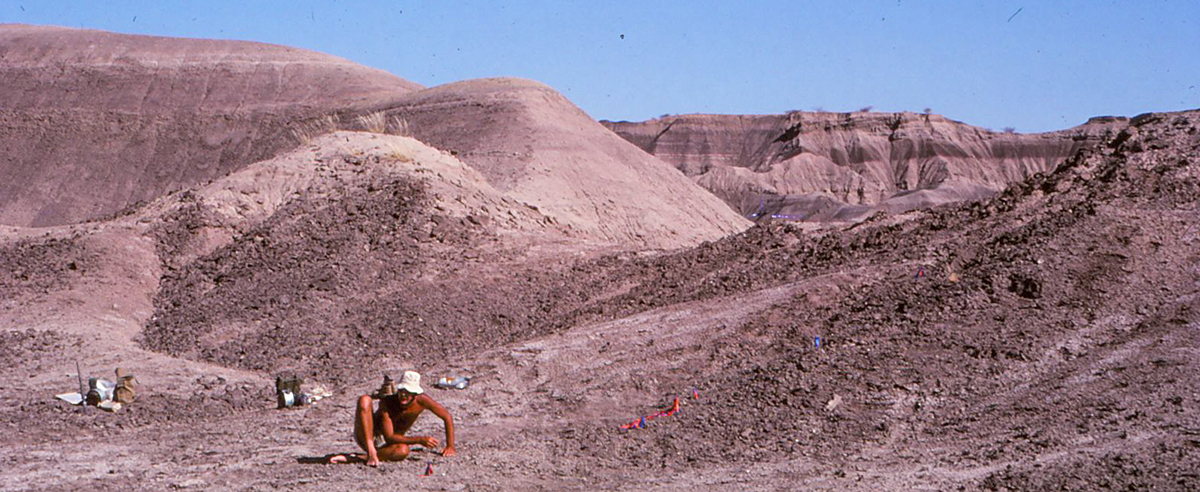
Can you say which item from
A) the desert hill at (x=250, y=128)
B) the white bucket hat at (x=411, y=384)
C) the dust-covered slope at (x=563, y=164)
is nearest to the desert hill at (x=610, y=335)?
the white bucket hat at (x=411, y=384)

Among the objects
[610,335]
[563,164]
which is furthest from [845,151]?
[610,335]

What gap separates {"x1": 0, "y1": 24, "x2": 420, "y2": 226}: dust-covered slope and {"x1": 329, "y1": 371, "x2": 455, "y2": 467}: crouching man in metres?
22.8

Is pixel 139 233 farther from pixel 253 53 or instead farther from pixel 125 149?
pixel 253 53

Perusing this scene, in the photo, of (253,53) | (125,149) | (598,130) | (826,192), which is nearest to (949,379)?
(598,130)

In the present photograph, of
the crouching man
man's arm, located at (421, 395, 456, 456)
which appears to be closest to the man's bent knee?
the crouching man

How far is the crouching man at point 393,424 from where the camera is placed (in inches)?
295

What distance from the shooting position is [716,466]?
7598mm

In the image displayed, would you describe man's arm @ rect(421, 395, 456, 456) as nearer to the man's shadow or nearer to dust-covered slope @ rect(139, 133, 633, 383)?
the man's shadow

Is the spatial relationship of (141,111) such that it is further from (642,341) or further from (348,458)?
(348,458)

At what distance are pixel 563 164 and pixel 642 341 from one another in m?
11.5

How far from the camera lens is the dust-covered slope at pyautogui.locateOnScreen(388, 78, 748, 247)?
20.0m

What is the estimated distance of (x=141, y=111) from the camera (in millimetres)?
33562

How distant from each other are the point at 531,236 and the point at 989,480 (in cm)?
987

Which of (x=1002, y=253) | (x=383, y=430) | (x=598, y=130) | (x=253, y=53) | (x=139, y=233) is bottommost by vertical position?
(x=383, y=430)
